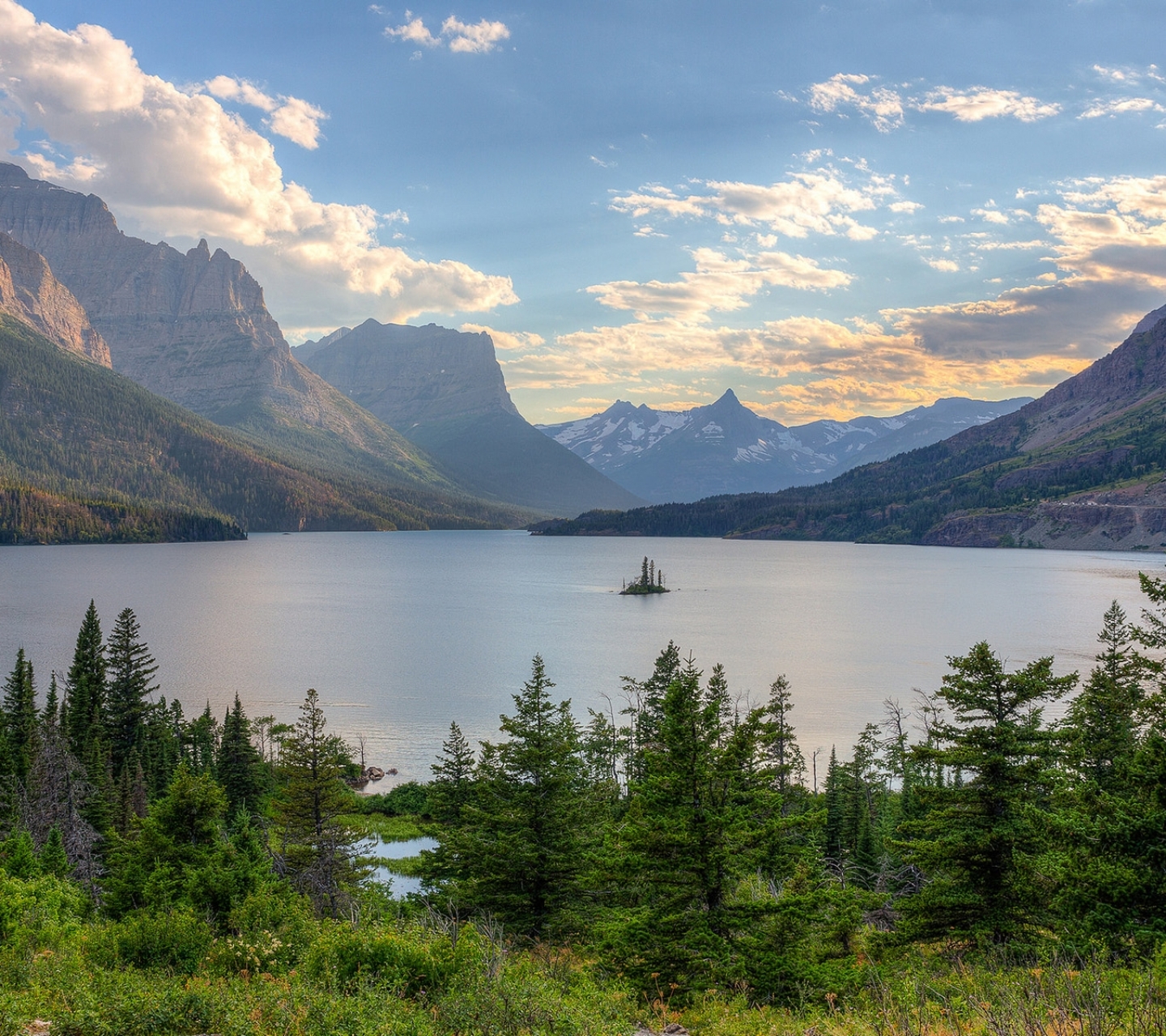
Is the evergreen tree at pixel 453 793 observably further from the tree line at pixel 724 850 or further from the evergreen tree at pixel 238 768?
the evergreen tree at pixel 238 768

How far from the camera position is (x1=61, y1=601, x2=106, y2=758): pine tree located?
186ft

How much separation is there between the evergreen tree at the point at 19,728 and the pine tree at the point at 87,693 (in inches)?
102

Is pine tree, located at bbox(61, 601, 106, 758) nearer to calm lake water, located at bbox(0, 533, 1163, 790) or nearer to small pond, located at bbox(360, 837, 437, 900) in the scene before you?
calm lake water, located at bbox(0, 533, 1163, 790)

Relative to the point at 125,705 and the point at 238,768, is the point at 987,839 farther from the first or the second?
the point at 125,705

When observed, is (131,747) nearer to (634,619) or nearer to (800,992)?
(800,992)

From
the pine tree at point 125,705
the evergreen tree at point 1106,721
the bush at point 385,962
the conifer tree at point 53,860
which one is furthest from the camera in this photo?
the pine tree at point 125,705

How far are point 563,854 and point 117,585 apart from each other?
16653 centimetres

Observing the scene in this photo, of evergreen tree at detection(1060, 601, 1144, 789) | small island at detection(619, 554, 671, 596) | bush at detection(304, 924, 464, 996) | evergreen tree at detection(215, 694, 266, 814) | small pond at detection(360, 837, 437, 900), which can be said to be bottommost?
small pond at detection(360, 837, 437, 900)

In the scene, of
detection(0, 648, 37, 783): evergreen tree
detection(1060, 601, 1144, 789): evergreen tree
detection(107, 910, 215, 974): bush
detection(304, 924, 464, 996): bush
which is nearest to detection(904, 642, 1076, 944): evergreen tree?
detection(1060, 601, 1144, 789): evergreen tree

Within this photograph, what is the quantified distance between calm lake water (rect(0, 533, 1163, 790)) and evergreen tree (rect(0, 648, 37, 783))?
20.6 m

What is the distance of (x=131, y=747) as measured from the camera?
57.9 metres

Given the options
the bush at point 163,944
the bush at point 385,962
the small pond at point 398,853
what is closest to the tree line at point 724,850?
the bush at point 163,944

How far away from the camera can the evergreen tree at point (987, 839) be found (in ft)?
63.3

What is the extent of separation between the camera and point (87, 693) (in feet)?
195
